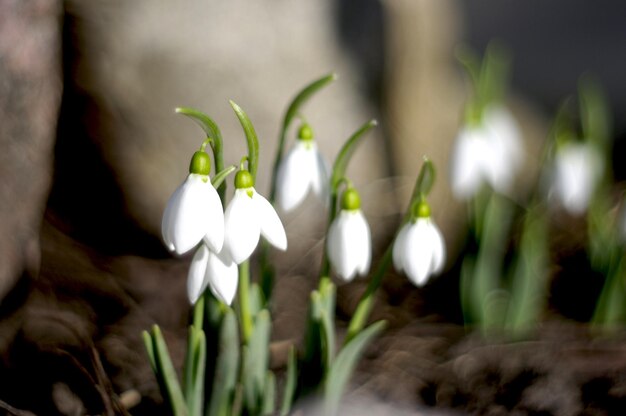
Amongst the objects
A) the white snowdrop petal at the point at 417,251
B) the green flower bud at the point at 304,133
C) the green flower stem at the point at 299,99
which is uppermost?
the green flower stem at the point at 299,99

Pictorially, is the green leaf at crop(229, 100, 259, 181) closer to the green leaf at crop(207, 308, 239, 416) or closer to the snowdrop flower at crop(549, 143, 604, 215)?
the green leaf at crop(207, 308, 239, 416)

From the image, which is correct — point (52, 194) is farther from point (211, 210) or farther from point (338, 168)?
point (211, 210)

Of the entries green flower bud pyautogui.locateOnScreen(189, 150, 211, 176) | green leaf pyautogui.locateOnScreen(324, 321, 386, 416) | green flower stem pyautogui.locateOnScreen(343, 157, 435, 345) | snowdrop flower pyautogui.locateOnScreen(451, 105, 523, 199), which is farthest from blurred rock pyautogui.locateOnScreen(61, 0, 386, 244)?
green flower bud pyautogui.locateOnScreen(189, 150, 211, 176)

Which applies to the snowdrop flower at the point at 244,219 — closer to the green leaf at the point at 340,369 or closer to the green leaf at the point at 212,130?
the green leaf at the point at 212,130

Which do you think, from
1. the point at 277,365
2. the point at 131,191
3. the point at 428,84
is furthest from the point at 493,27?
the point at 277,365

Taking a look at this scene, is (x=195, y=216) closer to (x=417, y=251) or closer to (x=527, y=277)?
(x=417, y=251)

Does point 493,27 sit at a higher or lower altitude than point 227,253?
higher

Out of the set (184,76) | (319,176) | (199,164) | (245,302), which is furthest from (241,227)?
(184,76)

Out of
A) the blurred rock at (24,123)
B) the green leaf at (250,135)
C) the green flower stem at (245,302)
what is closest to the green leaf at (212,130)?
the green leaf at (250,135)
